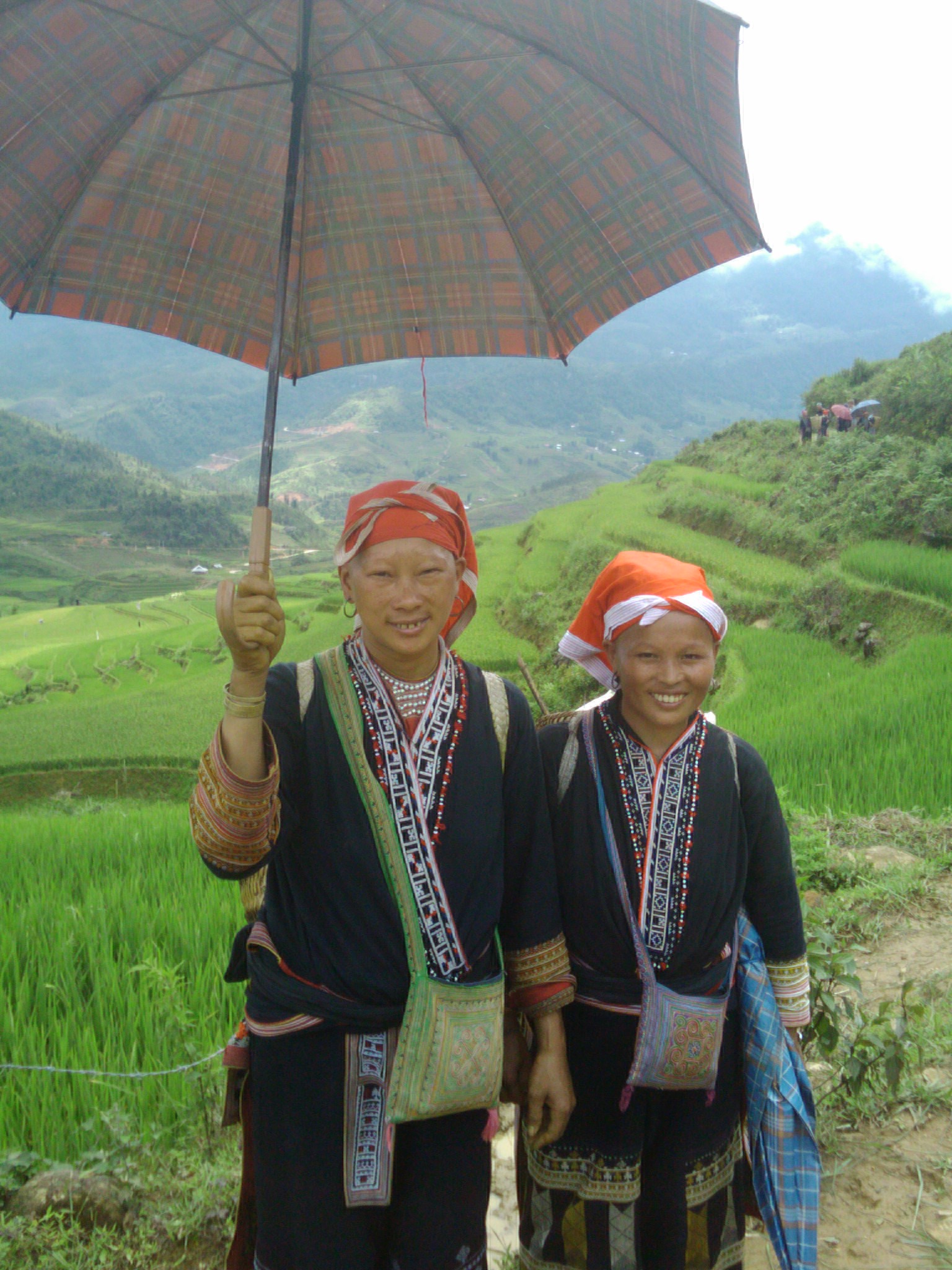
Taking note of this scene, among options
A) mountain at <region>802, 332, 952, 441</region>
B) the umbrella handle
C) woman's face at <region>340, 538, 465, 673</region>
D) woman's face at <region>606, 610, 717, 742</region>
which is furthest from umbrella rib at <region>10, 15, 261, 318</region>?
mountain at <region>802, 332, 952, 441</region>

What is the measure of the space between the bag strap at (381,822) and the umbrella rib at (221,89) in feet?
3.99

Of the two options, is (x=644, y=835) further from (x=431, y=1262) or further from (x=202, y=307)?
(x=202, y=307)

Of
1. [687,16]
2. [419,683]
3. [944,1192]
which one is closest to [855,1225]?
[944,1192]

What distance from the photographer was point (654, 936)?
5.12 feet

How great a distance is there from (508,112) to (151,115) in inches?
31.0

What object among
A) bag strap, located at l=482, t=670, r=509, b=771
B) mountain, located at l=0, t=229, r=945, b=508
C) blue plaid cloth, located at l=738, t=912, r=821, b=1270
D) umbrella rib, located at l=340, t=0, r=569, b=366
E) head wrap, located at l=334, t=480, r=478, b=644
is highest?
mountain, located at l=0, t=229, r=945, b=508

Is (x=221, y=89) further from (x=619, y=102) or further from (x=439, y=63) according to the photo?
(x=619, y=102)

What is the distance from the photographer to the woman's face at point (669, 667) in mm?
1576

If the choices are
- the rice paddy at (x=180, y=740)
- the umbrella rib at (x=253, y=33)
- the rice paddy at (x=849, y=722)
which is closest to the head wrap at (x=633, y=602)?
the umbrella rib at (x=253, y=33)

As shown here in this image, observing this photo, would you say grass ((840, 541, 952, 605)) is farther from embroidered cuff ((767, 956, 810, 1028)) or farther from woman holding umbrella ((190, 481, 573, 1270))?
woman holding umbrella ((190, 481, 573, 1270))

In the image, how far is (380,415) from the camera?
9906 cm

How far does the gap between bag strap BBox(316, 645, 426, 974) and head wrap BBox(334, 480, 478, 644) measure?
209 mm

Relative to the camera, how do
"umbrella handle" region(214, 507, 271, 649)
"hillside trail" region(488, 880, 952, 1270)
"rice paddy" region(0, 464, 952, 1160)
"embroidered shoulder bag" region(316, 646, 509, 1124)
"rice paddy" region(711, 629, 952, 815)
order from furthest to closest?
"rice paddy" region(711, 629, 952, 815) → "rice paddy" region(0, 464, 952, 1160) → "hillside trail" region(488, 880, 952, 1270) → "embroidered shoulder bag" region(316, 646, 509, 1124) → "umbrella handle" region(214, 507, 271, 649)

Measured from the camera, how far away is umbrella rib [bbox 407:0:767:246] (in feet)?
5.53
